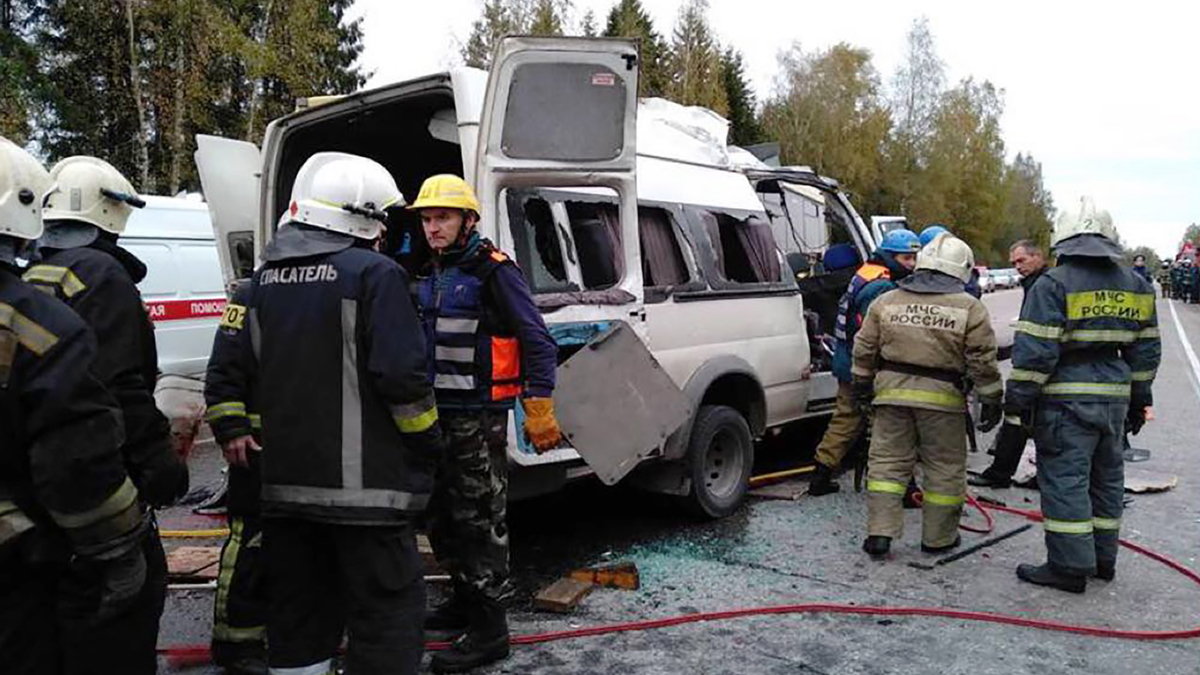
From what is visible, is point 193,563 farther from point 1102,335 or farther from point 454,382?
point 1102,335

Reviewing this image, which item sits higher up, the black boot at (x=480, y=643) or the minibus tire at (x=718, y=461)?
the minibus tire at (x=718, y=461)

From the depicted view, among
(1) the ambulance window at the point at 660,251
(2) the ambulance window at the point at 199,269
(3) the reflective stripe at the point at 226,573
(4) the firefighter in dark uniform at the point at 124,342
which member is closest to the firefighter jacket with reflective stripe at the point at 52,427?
(4) the firefighter in dark uniform at the point at 124,342

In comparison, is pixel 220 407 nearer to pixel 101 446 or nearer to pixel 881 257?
pixel 101 446

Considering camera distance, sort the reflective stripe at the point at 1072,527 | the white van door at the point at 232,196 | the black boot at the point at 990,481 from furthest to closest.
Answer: the black boot at the point at 990,481, the white van door at the point at 232,196, the reflective stripe at the point at 1072,527

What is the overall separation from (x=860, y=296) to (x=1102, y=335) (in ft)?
5.56

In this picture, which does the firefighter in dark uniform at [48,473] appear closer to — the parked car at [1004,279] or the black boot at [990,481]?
the black boot at [990,481]

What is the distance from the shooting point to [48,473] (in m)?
2.04

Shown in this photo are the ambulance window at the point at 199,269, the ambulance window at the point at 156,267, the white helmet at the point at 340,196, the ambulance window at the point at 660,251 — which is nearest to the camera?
the white helmet at the point at 340,196

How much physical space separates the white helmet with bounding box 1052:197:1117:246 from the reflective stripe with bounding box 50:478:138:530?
4450 mm

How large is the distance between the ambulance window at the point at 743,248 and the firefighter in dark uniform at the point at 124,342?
358 cm

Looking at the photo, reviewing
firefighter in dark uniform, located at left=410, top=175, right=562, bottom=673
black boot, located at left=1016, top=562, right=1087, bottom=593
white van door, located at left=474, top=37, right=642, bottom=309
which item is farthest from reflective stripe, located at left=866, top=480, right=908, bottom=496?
firefighter in dark uniform, located at left=410, top=175, right=562, bottom=673

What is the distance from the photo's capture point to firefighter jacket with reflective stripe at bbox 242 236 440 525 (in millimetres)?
2799

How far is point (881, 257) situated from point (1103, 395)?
6.16 feet

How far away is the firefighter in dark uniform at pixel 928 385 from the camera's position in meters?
4.93
